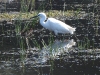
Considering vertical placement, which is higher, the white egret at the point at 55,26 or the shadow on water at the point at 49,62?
the white egret at the point at 55,26

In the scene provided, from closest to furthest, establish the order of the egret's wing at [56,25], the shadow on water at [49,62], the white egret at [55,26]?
the shadow on water at [49,62], the white egret at [55,26], the egret's wing at [56,25]

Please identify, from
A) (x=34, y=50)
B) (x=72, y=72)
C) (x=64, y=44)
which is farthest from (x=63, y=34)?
(x=72, y=72)

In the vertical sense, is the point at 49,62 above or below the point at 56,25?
below

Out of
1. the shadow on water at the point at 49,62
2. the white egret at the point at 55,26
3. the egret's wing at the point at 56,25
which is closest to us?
the shadow on water at the point at 49,62

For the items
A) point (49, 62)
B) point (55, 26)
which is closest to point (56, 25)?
point (55, 26)

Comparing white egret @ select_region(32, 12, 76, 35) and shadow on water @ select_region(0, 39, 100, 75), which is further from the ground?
white egret @ select_region(32, 12, 76, 35)

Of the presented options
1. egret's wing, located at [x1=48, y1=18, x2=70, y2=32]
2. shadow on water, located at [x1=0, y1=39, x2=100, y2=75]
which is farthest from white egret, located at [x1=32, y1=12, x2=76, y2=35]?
shadow on water, located at [x1=0, y1=39, x2=100, y2=75]

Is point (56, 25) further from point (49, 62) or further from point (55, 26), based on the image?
point (49, 62)

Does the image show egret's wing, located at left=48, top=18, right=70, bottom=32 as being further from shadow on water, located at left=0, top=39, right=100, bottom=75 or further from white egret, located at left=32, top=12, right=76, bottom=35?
shadow on water, located at left=0, top=39, right=100, bottom=75

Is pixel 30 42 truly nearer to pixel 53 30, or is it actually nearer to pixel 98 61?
pixel 53 30

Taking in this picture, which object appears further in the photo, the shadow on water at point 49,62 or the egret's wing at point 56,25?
the egret's wing at point 56,25

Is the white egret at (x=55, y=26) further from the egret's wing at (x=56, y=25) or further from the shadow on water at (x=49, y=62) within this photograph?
the shadow on water at (x=49, y=62)

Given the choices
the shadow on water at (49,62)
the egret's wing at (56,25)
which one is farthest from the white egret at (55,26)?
the shadow on water at (49,62)

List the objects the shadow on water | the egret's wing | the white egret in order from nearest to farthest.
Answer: the shadow on water, the white egret, the egret's wing
